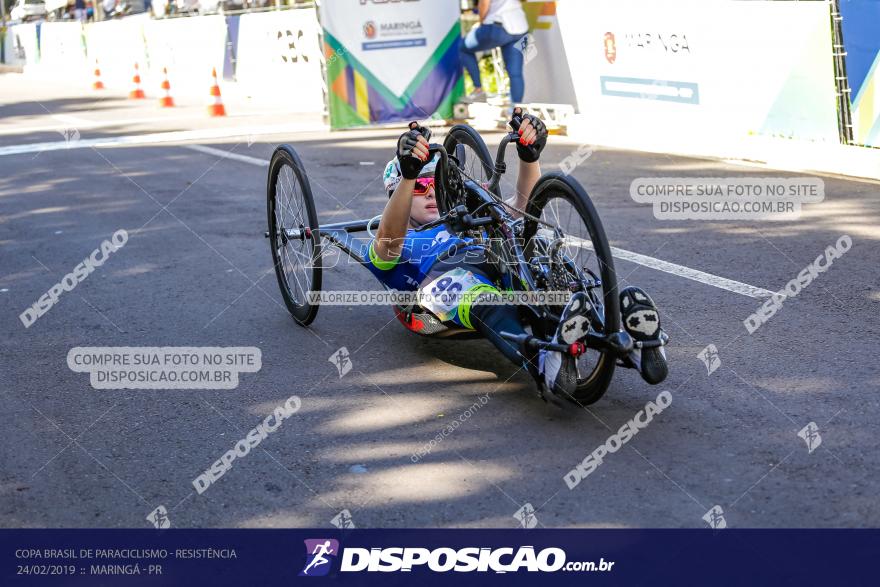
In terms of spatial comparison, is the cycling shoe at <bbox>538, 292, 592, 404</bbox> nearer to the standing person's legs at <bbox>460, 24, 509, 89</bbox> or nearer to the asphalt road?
the asphalt road

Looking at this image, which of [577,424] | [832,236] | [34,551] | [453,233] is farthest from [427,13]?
[34,551]

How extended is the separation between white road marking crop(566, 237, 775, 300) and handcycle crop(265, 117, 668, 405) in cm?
135

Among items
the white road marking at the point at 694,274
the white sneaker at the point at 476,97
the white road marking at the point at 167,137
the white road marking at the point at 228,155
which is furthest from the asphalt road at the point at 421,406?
the white sneaker at the point at 476,97

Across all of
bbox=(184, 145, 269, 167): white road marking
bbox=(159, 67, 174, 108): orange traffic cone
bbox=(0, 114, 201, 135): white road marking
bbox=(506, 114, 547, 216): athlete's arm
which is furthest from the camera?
bbox=(159, 67, 174, 108): orange traffic cone

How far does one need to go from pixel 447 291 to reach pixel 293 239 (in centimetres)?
141

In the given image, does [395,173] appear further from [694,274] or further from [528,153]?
[694,274]

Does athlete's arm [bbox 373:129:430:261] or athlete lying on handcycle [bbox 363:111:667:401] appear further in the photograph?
athlete's arm [bbox 373:129:430:261]

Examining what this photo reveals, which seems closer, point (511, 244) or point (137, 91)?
point (511, 244)

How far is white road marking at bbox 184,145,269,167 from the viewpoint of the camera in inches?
451

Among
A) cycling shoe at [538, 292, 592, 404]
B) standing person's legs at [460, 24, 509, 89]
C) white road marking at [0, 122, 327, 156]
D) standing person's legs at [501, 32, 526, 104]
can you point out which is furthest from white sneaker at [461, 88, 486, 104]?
cycling shoe at [538, 292, 592, 404]

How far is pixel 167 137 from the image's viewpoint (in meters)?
13.8

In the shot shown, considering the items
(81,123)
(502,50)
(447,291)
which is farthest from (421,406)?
(81,123)

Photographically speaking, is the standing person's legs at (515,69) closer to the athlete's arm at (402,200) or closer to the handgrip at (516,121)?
the athlete's arm at (402,200)

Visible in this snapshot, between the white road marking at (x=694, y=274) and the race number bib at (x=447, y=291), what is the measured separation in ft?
5.58
